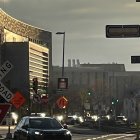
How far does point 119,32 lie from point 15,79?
462 ft

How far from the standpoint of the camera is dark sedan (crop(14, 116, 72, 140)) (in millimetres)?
24216

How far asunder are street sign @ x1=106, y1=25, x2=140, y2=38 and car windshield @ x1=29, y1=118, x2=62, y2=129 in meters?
6.60

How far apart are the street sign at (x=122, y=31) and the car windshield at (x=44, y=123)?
260 inches

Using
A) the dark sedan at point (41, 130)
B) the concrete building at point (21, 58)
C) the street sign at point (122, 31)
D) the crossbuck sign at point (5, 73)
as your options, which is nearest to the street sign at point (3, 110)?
the crossbuck sign at point (5, 73)

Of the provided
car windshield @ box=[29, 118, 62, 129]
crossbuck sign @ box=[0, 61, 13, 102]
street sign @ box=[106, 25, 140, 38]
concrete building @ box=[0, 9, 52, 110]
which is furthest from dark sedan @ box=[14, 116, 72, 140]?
concrete building @ box=[0, 9, 52, 110]

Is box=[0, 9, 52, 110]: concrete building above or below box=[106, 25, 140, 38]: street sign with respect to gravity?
above

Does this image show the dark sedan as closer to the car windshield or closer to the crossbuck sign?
the car windshield

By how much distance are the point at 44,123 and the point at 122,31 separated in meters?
7.12

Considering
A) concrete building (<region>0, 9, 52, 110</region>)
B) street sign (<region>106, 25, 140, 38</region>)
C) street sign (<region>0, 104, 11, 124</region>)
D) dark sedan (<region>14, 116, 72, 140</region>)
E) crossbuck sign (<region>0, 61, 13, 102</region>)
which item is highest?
concrete building (<region>0, 9, 52, 110</region>)

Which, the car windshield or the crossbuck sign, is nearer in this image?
the crossbuck sign

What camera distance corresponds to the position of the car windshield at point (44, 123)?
25400 mm

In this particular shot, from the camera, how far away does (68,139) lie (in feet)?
80.2

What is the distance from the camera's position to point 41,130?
24562 millimetres

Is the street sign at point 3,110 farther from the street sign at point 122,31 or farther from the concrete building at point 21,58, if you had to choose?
the concrete building at point 21,58
